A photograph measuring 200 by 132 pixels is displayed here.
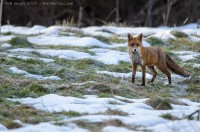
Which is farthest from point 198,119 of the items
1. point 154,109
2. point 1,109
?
point 1,109

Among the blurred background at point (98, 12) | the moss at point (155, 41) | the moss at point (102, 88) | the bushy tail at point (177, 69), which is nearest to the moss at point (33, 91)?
the moss at point (102, 88)

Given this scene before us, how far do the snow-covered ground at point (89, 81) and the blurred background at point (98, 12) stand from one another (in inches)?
341

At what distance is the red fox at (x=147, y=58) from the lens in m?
9.88

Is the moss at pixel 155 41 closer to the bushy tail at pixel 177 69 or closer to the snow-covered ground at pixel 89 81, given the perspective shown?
the snow-covered ground at pixel 89 81

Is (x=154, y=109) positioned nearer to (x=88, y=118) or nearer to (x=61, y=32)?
(x=88, y=118)

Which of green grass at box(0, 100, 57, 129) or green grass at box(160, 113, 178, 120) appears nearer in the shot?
green grass at box(0, 100, 57, 129)

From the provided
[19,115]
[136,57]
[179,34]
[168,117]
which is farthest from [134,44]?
[179,34]

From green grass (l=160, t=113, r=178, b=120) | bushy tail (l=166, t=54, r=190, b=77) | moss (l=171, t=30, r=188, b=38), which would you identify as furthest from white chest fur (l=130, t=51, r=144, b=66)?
moss (l=171, t=30, r=188, b=38)

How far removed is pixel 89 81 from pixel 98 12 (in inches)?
736

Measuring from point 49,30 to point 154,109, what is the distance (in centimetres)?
926

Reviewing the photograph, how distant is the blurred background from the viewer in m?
25.9

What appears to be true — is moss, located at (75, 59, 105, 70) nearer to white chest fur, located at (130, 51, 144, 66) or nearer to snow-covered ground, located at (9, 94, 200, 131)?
white chest fur, located at (130, 51, 144, 66)

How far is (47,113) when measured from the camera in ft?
23.4

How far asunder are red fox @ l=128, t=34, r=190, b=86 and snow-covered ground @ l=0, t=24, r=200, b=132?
15.5 inches
